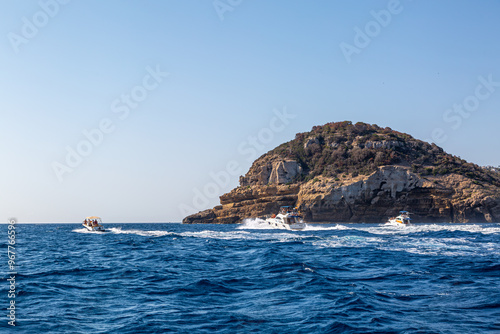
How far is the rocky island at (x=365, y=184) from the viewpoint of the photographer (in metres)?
95.1

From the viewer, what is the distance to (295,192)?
362 feet

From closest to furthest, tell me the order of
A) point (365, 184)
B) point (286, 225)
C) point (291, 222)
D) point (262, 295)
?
1. point (262, 295)
2. point (291, 222)
3. point (286, 225)
4. point (365, 184)

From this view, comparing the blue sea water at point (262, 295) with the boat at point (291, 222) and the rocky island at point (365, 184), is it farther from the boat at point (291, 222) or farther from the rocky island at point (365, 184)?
the rocky island at point (365, 184)

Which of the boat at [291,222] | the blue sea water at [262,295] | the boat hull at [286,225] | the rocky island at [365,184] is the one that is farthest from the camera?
the rocky island at [365,184]

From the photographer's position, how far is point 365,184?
98875mm

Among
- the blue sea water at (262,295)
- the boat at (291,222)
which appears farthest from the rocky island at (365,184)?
the blue sea water at (262,295)

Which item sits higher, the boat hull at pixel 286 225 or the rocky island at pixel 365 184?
the rocky island at pixel 365 184

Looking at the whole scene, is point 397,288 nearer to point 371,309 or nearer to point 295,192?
point 371,309

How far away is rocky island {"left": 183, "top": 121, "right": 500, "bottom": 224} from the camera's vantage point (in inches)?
3745

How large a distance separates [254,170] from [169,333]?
401 ft

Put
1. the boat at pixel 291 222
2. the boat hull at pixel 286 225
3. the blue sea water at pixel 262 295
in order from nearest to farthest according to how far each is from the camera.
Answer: the blue sea water at pixel 262 295 → the boat hull at pixel 286 225 → the boat at pixel 291 222

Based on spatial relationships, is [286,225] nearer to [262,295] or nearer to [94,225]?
[94,225]

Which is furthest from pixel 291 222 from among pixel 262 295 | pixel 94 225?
pixel 262 295

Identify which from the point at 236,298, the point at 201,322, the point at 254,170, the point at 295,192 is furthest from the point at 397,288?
the point at 254,170
